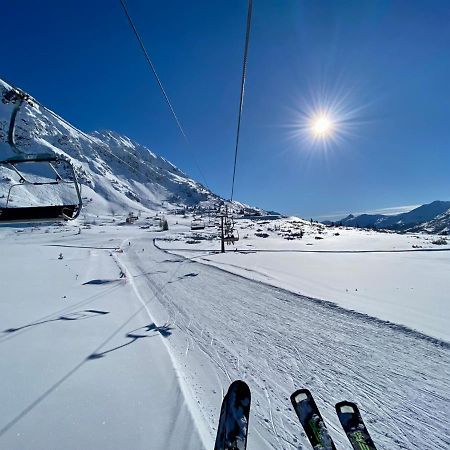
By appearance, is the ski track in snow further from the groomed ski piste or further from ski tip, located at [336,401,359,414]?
ski tip, located at [336,401,359,414]

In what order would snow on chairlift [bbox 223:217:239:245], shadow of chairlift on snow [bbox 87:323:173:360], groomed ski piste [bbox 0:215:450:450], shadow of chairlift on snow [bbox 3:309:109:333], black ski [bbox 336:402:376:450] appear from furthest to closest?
snow on chairlift [bbox 223:217:239:245] → shadow of chairlift on snow [bbox 3:309:109:333] → shadow of chairlift on snow [bbox 87:323:173:360] → groomed ski piste [bbox 0:215:450:450] → black ski [bbox 336:402:376:450]

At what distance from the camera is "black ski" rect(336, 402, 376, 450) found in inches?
149

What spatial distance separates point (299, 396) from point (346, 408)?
733 mm

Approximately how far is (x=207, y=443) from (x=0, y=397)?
12.7ft

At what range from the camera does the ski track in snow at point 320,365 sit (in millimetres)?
4367

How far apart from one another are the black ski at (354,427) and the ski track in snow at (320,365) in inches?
8.9

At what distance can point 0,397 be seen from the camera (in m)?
4.91

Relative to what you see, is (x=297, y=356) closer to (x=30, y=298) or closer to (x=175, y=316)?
(x=175, y=316)

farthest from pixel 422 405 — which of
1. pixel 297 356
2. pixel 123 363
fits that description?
pixel 123 363

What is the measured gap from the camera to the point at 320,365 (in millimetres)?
6281


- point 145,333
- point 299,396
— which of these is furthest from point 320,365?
point 145,333

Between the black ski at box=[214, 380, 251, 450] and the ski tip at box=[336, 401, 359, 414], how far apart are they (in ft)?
4.67

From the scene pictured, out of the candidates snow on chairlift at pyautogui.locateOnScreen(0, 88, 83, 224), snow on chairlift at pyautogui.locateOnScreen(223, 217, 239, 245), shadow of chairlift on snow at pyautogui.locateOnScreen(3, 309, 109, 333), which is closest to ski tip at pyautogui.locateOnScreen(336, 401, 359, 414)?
snow on chairlift at pyautogui.locateOnScreen(0, 88, 83, 224)

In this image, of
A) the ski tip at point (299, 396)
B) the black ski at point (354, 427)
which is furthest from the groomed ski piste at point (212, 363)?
the ski tip at point (299, 396)
